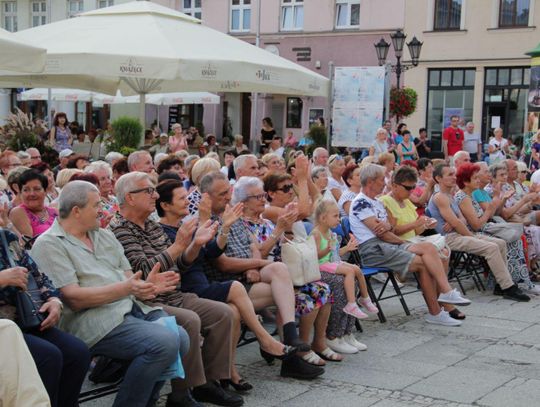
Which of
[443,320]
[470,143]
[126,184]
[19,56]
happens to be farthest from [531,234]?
[470,143]

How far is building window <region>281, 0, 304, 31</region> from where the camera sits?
1214 inches

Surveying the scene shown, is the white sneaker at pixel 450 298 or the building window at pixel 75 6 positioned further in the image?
the building window at pixel 75 6

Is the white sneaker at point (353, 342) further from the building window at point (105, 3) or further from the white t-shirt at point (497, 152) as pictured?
the building window at point (105, 3)

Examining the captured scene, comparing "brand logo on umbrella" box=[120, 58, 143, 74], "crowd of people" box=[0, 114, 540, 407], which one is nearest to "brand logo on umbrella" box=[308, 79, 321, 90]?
"crowd of people" box=[0, 114, 540, 407]

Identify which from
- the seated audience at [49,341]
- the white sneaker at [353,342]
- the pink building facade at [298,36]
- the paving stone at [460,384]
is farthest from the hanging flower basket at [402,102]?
the seated audience at [49,341]

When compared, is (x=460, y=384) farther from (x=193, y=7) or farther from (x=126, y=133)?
(x=193, y=7)

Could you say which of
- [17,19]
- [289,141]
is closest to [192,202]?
[289,141]

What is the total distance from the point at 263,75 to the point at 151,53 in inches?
61.7

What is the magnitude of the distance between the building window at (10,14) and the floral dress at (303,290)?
34.8 meters

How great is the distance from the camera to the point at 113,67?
362 inches

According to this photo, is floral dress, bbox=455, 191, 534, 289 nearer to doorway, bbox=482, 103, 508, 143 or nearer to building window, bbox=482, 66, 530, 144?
building window, bbox=482, 66, 530, 144

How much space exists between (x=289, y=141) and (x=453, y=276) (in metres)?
14.8

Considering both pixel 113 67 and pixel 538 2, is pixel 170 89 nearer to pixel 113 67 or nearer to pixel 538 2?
pixel 113 67

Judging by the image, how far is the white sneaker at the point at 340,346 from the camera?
6.48 m
